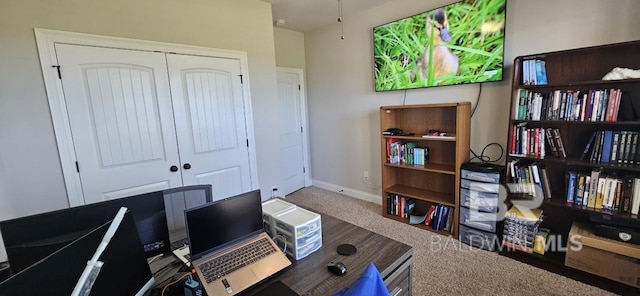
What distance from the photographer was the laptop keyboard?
1.06 metres

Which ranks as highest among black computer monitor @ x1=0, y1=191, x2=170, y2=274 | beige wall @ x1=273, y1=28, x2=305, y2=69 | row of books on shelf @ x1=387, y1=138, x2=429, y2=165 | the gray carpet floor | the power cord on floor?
beige wall @ x1=273, y1=28, x2=305, y2=69

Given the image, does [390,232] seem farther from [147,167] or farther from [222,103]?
[147,167]

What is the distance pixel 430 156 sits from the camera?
3047 millimetres

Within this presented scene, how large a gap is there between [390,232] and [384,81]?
1815mm

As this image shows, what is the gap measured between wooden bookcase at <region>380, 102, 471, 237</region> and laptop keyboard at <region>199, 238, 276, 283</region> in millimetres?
2091

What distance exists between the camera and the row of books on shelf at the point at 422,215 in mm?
2746

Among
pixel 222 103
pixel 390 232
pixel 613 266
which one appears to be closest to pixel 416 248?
pixel 390 232

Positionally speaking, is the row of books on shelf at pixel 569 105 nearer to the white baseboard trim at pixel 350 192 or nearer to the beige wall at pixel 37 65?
the white baseboard trim at pixel 350 192

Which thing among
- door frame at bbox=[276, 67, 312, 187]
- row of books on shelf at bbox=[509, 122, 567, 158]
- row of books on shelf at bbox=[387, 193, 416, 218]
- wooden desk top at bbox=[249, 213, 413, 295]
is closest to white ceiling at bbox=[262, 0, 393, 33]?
door frame at bbox=[276, 67, 312, 187]

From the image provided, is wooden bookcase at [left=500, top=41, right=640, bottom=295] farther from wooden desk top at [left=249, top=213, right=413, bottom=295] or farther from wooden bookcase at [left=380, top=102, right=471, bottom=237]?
wooden desk top at [left=249, top=213, right=413, bottom=295]

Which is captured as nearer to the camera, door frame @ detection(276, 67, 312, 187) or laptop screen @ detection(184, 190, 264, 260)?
laptop screen @ detection(184, 190, 264, 260)

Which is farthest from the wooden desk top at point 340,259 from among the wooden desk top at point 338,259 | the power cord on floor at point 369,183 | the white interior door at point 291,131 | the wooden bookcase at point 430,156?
the white interior door at point 291,131

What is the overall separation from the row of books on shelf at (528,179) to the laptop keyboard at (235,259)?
2.23 metres

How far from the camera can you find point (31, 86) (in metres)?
1.88
